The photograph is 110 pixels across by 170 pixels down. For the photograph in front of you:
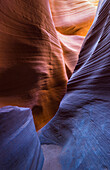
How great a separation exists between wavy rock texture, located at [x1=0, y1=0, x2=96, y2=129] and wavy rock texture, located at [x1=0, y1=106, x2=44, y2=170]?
1627mm

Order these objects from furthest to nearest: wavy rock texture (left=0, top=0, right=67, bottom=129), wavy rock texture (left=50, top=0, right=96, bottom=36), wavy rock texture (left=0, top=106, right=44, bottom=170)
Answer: wavy rock texture (left=50, top=0, right=96, bottom=36)
wavy rock texture (left=0, top=0, right=67, bottom=129)
wavy rock texture (left=0, top=106, right=44, bottom=170)

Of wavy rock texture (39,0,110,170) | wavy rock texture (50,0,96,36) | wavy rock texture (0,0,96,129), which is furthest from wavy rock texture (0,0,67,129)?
wavy rock texture (50,0,96,36)

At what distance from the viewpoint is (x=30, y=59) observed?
116 inches

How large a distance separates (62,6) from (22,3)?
5.89 m

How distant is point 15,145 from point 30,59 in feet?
7.95

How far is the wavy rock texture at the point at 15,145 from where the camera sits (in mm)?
896

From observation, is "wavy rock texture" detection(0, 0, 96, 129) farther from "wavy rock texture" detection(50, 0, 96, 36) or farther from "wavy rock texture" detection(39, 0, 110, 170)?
"wavy rock texture" detection(50, 0, 96, 36)

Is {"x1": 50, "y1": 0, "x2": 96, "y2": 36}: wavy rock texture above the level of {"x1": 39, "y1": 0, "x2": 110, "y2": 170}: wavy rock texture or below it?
above

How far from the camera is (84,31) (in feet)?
23.8

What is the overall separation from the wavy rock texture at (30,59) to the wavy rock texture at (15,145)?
163cm

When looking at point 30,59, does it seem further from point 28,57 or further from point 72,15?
point 72,15

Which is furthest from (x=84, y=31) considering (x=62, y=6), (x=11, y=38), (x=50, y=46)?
(x=11, y=38)

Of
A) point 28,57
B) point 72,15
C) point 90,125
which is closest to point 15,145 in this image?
point 90,125

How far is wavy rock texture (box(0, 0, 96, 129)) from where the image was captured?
96.1 inches
